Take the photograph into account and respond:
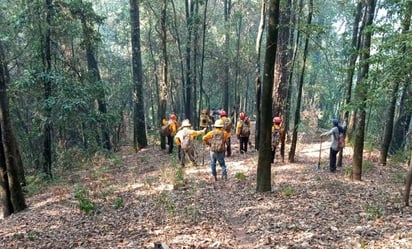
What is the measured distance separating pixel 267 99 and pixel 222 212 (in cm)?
302

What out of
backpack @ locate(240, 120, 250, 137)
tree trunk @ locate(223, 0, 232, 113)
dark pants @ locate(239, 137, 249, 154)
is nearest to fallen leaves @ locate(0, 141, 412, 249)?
backpack @ locate(240, 120, 250, 137)

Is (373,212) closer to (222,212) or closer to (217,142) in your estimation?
(222,212)

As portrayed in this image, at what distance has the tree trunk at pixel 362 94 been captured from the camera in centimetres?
988

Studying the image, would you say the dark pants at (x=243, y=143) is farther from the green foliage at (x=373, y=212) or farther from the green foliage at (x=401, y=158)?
the green foliage at (x=373, y=212)

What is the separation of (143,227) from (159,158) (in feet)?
29.5

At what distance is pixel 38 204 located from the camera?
461 inches

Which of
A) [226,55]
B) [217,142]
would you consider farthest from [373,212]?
[226,55]

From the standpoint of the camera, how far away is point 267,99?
9.83 m

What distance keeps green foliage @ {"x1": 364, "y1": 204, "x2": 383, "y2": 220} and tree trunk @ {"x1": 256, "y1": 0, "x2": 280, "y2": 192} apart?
269 cm

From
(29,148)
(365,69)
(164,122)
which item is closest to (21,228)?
(164,122)

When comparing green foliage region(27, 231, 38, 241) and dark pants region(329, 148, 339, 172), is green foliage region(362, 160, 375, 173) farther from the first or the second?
green foliage region(27, 231, 38, 241)

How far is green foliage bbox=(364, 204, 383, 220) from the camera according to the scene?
824cm

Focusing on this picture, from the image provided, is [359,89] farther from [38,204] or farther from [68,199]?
[38,204]

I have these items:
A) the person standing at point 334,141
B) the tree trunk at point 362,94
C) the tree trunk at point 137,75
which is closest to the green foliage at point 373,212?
the tree trunk at point 362,94
